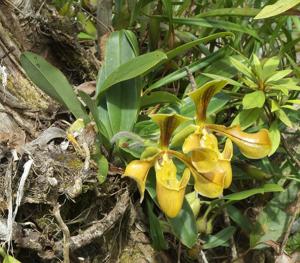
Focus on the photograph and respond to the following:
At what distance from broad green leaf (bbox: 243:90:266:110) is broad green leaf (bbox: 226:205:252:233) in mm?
378

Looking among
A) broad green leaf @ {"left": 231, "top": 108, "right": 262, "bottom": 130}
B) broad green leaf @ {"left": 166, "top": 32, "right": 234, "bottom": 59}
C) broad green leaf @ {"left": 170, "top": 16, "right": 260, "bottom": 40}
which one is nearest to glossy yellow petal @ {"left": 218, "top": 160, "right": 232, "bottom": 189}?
broad green leaf @ {"left": 231, "top": 108, "right": 262, "bottom": 130}

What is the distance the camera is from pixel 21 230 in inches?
50.3

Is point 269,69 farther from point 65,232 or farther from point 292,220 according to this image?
point 65,232

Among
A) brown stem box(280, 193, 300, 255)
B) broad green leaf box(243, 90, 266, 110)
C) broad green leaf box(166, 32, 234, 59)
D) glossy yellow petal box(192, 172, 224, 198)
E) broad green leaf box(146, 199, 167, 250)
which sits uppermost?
broad green leaf box(166, 32, 234, 59)

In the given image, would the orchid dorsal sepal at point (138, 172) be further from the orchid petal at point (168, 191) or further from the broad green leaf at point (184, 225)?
the broad green leaf at point (184, 225)

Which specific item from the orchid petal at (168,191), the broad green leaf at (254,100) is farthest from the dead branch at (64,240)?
the broad green leaf at (254,100)

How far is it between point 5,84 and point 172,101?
44 centimetres

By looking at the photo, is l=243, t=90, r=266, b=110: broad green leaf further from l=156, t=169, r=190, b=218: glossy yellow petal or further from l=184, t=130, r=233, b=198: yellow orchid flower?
l=156, t=169, r=190, b=218: glossy yellow petal

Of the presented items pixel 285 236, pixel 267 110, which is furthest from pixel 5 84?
pixel 285 236

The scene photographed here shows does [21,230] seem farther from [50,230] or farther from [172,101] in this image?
[172,101]

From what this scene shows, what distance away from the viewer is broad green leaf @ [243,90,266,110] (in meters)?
1.41

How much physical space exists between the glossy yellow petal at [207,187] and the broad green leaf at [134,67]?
0.94 feet

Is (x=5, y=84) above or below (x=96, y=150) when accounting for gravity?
above

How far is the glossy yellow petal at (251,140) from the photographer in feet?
4.14
